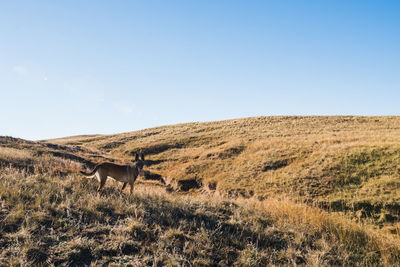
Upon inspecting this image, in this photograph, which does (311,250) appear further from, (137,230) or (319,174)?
(319,174)

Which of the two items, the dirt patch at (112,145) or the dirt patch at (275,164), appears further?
the dirt patch at (112,145)

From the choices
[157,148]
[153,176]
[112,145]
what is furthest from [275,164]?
[112,145]

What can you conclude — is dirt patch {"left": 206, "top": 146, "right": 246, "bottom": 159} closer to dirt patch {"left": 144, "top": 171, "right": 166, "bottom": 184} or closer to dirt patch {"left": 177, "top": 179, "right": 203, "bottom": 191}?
dirt patch {"left": 177, "top": 179, "right": 203, "bottom": 191}

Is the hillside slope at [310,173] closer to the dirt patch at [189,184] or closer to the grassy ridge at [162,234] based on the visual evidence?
the dirt patch at [189,184]

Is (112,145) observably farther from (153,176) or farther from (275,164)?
(275,164)

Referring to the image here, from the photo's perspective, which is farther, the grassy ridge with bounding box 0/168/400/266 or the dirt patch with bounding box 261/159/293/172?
the dirt patch with bounding box 261/159/293/172

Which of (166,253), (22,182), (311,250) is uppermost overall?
(22,182)

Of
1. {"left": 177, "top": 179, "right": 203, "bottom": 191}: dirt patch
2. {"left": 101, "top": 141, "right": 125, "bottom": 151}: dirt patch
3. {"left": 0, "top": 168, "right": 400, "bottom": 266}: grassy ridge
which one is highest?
{"left": 101, "top": 141, "right": 125, "bottom": 151}: dirt patch

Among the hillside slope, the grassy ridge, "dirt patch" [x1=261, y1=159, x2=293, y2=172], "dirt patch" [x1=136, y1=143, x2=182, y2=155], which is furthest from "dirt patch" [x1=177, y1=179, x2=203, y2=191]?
"dirt patch" [x1=136, y1=143, x2=182, y2=155]

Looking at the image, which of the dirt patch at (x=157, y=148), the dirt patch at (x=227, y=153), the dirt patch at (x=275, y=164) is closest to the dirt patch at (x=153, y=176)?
the dirt patch at (x=227, y=153)

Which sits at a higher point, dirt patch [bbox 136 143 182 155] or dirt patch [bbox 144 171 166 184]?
dirt patch [bbox 136 143 182 155]

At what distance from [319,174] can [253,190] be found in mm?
4913

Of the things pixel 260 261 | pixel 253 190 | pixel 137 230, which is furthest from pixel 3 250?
pixel 253 190

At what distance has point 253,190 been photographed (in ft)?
53.7
